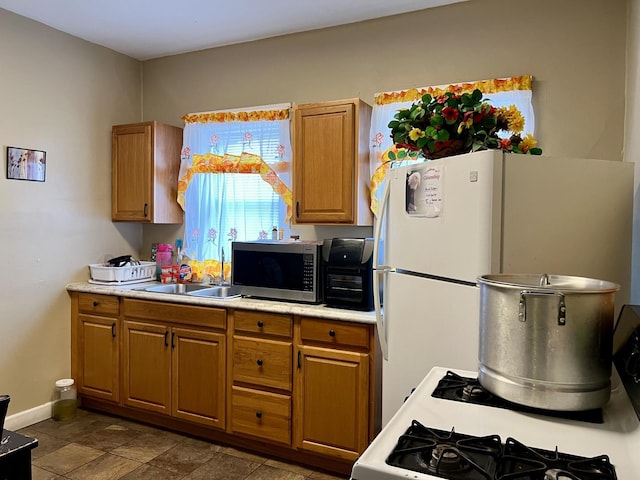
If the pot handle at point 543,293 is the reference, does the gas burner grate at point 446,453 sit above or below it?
below

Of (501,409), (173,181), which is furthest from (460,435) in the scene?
(173,181)

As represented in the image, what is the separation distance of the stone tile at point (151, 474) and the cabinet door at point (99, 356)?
31.2 inches

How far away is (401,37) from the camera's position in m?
3.13

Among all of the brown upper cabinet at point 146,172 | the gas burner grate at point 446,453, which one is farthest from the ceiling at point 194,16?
the gas burner grate at point 446,453

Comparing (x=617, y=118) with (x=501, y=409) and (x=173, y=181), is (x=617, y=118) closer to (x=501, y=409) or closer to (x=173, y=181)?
(x=501, y=409)

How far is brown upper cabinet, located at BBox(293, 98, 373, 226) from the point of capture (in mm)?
2994

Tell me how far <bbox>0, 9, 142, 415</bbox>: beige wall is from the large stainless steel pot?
3240 millimetres

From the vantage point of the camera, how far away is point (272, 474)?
8.99 feet

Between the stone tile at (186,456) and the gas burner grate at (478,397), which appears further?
the stone tile at (186,456)

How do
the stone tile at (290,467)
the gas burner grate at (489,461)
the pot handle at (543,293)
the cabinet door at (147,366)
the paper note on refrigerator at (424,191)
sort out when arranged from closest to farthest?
the gas burner grate at (489,461) < the pot handle at (543,293) < the paper note on refrigerator at (424,191) < the stone tile at (290,467) < the cabinet door at (147,366)

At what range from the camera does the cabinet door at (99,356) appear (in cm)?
341

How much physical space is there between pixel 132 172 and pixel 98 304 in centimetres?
102

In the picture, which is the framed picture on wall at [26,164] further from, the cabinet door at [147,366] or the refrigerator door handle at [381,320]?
the refrigerator door handle at [381,320]

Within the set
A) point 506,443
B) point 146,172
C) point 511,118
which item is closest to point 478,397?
point 506,443
